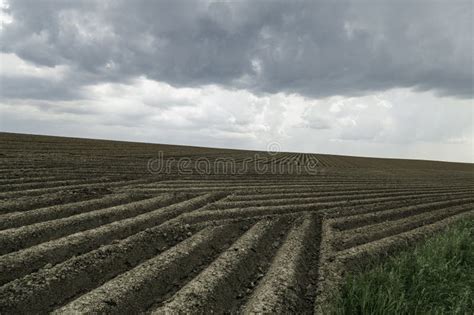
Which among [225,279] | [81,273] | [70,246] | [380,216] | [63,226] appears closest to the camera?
[81,273]

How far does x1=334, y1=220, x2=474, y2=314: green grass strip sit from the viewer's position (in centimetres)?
385

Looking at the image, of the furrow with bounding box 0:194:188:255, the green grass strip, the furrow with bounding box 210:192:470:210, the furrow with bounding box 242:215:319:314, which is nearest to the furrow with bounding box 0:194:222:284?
the furrow with bounding box 0:194:188:255

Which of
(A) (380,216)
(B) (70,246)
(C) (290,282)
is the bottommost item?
(C) (290,282)

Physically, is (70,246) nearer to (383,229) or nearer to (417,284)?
(417,284)

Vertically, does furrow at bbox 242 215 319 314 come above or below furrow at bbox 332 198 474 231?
below

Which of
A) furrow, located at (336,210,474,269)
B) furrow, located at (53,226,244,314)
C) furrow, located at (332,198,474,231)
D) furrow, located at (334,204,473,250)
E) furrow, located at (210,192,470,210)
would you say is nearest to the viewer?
furrow, located at (53,226,244,314)

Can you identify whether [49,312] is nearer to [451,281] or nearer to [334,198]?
[451,281]

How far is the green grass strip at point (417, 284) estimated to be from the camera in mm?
3846

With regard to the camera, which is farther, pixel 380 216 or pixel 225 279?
pixel 380 216

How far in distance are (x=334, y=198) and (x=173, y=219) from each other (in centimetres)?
565

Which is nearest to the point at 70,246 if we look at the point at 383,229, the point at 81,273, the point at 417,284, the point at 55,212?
the point at 81,273

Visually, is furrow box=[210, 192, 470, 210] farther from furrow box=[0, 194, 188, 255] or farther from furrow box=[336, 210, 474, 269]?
furrow box=[336, 210, 474, 269]

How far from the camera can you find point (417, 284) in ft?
15.1

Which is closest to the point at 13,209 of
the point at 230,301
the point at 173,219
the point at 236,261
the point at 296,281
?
the point at 173,219
